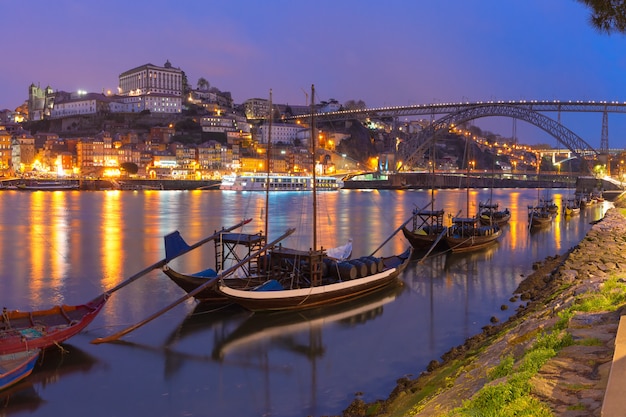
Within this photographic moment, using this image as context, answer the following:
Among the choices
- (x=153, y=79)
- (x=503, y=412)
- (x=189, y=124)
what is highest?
(x=153, y=79)

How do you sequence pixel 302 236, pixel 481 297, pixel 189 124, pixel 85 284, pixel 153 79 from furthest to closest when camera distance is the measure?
1. pixel 153 79
2. pixel 189 124
3. pixel 302 236
4. pixel 85 284
5. pixel 481 297

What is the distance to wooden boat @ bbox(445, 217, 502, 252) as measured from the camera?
68.8 feet

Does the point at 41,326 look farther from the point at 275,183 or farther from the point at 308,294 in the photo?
the point at 275,183

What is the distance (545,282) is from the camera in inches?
573

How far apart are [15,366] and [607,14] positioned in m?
9.21

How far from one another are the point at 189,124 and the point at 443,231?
80.1m

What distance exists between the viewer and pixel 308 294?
11.8m

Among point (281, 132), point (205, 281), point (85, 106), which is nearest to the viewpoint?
point (205, 281)

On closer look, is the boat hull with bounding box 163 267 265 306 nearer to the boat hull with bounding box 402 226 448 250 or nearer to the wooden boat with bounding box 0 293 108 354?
the wooden boat with bounding box 0 293 108 354

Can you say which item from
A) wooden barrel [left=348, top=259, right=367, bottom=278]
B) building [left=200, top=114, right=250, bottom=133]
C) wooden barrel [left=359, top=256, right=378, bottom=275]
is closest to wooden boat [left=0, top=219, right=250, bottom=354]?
wooden barrel [left=348, top=259, right=367, bottom=278]

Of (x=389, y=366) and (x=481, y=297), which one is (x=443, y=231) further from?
(x=389, y=366)

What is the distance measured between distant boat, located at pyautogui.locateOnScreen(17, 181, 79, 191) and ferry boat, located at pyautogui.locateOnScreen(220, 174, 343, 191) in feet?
68.1

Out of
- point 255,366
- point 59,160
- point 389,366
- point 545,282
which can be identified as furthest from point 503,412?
point 59,160

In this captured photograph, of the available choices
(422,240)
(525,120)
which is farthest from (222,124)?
(422,240)
